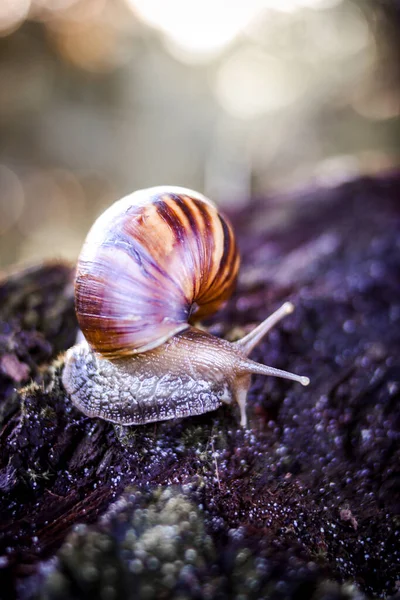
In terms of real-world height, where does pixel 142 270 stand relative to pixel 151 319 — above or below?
above

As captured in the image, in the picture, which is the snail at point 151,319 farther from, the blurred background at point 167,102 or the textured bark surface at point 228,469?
the blurred background at point 167,102

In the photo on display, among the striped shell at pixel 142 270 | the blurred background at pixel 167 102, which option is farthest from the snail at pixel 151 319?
the blurred background at pixel 167 102

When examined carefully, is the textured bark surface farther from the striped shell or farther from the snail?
the striped shell

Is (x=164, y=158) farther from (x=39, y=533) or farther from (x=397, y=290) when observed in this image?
(x=39, y=533)

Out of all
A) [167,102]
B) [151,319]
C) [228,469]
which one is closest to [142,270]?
[151,319]

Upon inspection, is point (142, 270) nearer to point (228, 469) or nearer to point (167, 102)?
point (228, 469)

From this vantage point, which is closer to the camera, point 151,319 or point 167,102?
point 151,319

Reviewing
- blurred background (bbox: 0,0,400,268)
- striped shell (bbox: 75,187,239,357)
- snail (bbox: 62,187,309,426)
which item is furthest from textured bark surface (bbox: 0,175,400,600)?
blurred background (bbox: 0,0,400,268)
